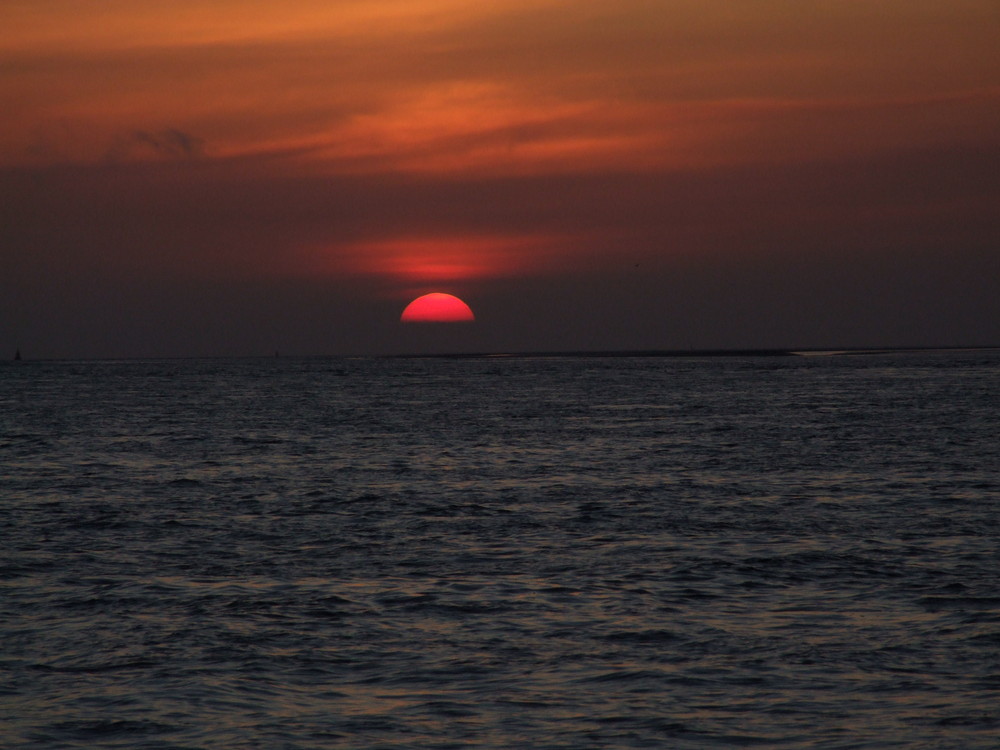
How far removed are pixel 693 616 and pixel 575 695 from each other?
3961mm

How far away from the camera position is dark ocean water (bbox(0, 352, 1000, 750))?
11.7m

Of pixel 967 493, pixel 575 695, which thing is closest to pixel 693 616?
pixel 575 695

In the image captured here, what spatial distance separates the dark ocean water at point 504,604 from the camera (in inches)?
460

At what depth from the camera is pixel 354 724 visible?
11531mm

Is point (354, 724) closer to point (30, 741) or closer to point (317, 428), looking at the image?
point (30, 741)

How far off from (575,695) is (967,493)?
20723 millimetres

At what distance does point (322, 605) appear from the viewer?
1692cm

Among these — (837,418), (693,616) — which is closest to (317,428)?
(837,418)

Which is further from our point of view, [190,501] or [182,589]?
[190,501]

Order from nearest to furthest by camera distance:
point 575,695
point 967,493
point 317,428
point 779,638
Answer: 1. point 575,695
2. point 779,638
3. point 967,493
4. point 317,428

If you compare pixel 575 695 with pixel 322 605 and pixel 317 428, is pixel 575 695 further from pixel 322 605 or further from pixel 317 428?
pixel 317 428

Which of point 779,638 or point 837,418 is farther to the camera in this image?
point 837,418

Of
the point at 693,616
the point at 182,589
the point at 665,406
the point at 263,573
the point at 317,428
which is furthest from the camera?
the point at 665,406

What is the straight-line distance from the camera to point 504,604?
55.2 feet
